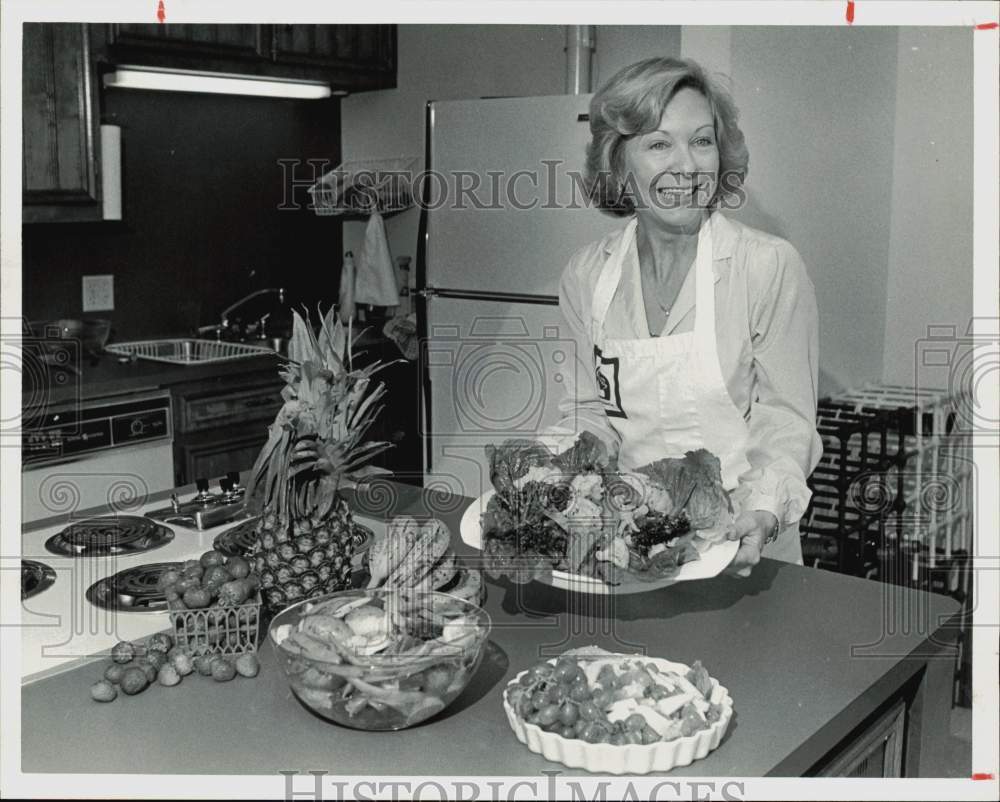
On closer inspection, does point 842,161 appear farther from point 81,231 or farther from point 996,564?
point 81,231

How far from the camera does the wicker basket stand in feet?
4.79

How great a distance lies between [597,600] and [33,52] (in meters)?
2.79

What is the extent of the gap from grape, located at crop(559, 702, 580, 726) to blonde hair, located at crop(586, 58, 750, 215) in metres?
1.29

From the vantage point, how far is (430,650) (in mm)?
1269

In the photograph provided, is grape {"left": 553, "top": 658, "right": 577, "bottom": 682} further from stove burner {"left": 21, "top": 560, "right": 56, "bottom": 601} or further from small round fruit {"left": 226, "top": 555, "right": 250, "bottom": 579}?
stove burner {"left": 21, "top": 560, "right": 56, "bottom": 601}

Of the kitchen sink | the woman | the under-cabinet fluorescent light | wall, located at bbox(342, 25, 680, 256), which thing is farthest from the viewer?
the kitchen sink

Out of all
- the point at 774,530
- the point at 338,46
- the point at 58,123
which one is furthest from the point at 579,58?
the point at 774,530

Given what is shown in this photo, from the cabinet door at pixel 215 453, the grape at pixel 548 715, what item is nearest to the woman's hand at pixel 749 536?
the grape at pixel 548 715

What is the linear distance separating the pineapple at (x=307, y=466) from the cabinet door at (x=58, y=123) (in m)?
2.29

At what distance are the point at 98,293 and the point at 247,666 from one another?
2.92 meters

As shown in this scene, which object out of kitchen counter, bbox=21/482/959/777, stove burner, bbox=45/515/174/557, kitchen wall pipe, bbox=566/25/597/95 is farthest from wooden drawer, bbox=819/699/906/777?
kitchen wall pipe, bbox=566/25/597/95

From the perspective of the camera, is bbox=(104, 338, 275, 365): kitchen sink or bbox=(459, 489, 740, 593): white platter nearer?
bbox=(459, 489, 740, 593): white platter

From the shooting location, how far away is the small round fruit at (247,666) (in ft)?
4.68

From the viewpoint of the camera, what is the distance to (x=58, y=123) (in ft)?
11.5
